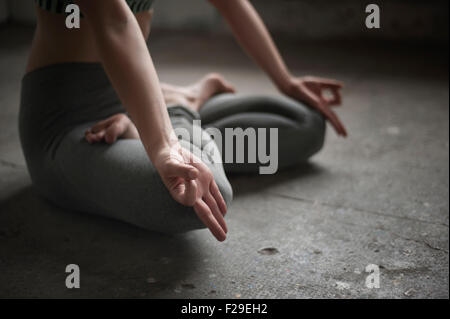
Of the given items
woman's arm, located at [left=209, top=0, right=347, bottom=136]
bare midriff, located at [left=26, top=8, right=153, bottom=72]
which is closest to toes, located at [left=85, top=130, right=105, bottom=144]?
bare midriff, located at [left=26, top=8, right=153, bottom=72]

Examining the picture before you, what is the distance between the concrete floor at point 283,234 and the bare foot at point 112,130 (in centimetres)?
24

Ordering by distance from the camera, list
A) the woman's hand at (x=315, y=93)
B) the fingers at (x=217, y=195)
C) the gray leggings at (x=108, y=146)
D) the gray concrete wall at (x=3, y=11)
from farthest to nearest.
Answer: the woman's hand at (x=315, y=93)
the gray concrete wall at (x=3, y=11)
the gray leggings at (x=108, y=146)
the fingers at (x=217, y=195)

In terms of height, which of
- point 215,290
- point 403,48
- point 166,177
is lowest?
point 215,290

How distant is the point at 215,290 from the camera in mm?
1190

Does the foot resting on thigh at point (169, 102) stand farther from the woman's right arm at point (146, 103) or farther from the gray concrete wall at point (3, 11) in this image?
the gray concrete wall at point (3, 11)

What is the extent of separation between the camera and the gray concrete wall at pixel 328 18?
3.23 meters

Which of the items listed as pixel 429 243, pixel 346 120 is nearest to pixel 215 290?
pixel 429 243

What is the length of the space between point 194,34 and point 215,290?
102 inches

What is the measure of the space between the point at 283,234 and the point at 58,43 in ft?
Answer: 2.52

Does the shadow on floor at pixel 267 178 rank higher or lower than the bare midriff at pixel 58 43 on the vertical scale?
lower

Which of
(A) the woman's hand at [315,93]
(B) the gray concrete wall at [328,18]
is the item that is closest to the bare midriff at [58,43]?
(A) the woman's hand at [315,93]

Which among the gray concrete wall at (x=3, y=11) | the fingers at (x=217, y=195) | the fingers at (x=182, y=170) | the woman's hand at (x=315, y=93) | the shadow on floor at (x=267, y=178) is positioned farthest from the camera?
the woman's hand at (x=315, y=93)

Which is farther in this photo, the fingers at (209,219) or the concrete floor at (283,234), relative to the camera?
the concrete floor at (283,234)

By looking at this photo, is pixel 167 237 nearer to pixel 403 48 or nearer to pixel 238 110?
pixel 238 110
